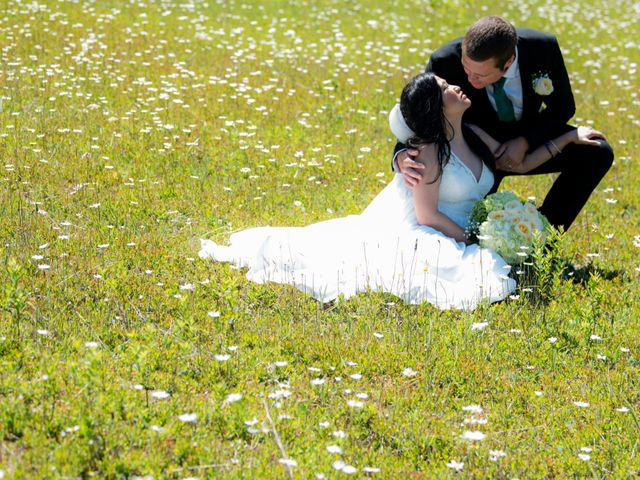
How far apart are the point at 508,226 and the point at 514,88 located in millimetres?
1527

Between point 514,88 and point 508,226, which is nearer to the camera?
point 508,226

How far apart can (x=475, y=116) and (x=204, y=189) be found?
2699 millimetres

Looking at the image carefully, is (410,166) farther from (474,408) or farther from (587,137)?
(474,408)

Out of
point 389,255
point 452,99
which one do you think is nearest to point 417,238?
point 389,255

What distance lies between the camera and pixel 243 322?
5.90 m

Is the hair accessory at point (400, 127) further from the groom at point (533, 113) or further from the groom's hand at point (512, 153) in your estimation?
the groom's hand at point (512, 153)

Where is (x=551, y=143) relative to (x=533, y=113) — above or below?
below

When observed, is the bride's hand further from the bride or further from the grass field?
the grass field

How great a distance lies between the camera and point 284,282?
6668mm

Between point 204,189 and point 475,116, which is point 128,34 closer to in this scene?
point 204,189

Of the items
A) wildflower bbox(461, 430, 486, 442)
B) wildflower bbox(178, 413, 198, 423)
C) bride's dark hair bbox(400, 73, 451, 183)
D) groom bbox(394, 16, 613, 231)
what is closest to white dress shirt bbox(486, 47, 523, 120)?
groom bbox(394, 16, 613, 231)

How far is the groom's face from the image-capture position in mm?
7059

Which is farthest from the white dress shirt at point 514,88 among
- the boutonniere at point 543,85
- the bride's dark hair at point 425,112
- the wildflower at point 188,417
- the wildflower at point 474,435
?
the wildflower at point 188,417

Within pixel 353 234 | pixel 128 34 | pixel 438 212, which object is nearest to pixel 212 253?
pixel 353 234
